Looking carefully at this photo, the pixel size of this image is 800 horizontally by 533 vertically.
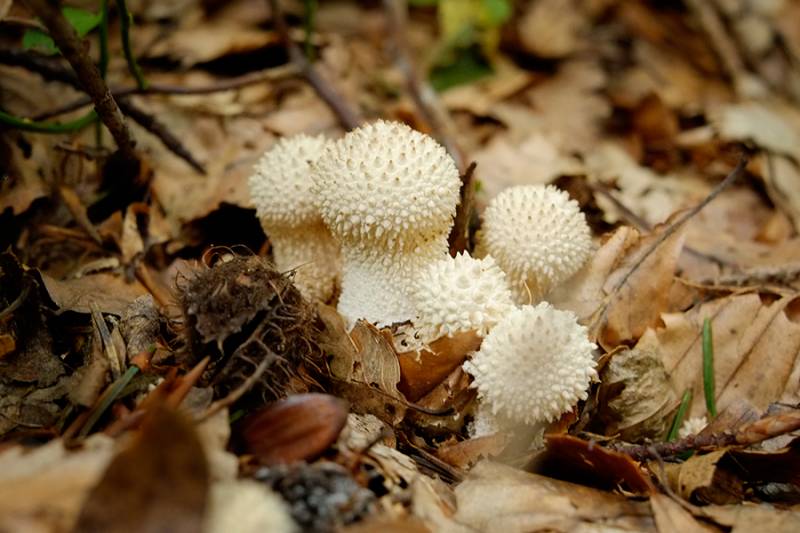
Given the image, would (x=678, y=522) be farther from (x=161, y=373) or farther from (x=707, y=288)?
(x=161, y=373)

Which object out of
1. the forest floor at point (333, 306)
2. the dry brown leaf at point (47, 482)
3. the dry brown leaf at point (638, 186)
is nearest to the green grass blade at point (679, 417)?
the forest floor at point (333, 306)

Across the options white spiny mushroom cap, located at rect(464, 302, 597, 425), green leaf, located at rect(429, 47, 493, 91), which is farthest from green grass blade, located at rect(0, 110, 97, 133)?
green leaf, located at rect(429, 47, 493, 91)

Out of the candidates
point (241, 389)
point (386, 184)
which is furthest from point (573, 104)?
point (241, 389)

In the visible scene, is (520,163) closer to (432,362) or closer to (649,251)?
(649,251)

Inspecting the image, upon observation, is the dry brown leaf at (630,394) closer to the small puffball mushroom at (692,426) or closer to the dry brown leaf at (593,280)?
the small puffball mushroom at (692,426)

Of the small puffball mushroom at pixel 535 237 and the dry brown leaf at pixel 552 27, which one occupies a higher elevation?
the dry brown leaf at pixel 552 27

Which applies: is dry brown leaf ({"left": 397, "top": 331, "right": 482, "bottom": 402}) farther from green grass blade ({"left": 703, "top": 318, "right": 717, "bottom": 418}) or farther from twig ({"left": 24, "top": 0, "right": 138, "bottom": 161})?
twig ({"left": 24, "top": 0, "right": 138, "bottom": 161})
